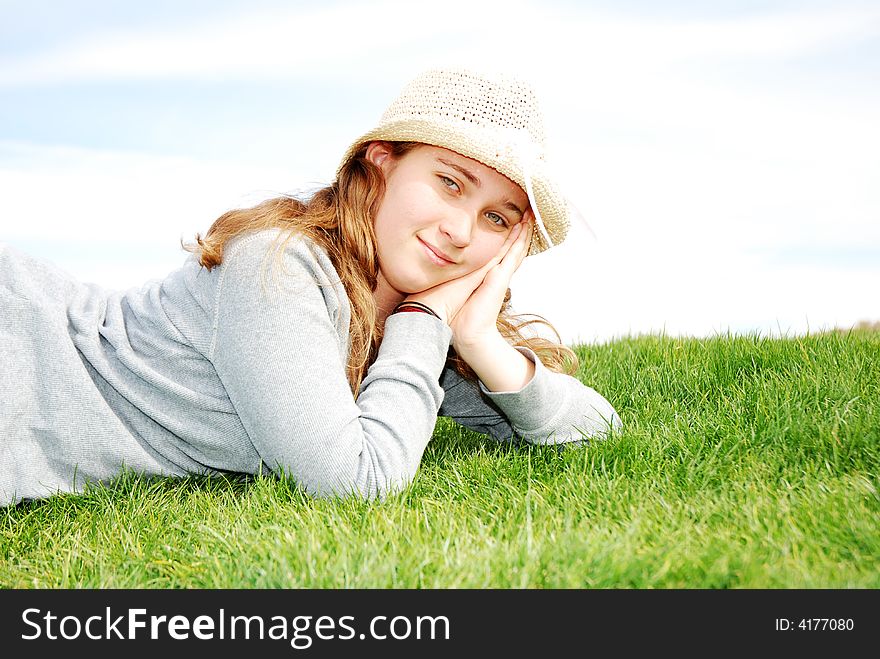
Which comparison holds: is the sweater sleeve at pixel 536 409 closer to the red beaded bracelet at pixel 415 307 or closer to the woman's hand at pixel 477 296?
the woman's hand at pixel 477 296

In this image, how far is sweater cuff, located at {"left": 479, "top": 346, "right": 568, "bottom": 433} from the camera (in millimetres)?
3236

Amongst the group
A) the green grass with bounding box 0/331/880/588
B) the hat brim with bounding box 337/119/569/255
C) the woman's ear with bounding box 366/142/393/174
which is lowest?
the green grass with bounding box 0/331/880/588

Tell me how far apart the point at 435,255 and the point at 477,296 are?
298mm

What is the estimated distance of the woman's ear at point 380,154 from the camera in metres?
3.22

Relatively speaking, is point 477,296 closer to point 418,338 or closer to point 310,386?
point 418,338

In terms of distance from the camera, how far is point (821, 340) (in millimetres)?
4648

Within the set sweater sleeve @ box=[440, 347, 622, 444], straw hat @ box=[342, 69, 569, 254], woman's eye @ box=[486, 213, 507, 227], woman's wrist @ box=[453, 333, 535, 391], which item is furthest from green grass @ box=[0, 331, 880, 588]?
straw hat @ box=[342, 69, 569, 254]

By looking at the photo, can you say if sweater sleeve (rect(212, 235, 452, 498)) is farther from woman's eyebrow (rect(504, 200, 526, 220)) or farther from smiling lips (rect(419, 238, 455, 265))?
woman's eyebrow (rect(504, 200, 526, 220))

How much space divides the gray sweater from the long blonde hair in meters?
0.09

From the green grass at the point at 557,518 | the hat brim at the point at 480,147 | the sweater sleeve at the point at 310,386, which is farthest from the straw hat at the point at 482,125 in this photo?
the green grass at the point at 557,518
